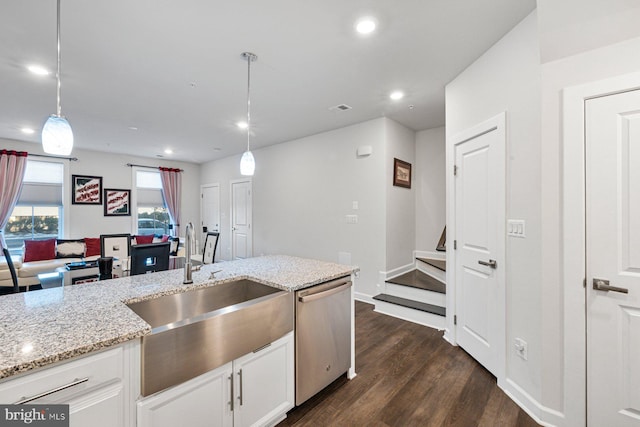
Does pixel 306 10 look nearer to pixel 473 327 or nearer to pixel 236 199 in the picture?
pixel 473 327

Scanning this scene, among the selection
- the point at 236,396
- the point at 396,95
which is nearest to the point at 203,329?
the point at 236,396

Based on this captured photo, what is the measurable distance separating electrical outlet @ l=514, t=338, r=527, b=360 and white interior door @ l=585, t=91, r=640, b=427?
33 cm

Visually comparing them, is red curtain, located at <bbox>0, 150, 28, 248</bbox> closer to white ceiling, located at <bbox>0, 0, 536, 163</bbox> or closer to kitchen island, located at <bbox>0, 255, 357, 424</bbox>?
white ceiling, located at <bbox>0, 0, 536, 163</bbox>

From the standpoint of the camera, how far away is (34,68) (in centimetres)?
259

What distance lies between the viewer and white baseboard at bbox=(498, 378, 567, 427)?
5.70 ft

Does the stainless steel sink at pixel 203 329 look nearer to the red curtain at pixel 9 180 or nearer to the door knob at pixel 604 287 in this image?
the door knob at pixel 604 287

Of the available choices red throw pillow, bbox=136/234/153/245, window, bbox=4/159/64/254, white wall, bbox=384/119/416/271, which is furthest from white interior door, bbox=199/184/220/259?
white wall, bbox=384/119/416/271

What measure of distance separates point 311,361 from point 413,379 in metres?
0.94

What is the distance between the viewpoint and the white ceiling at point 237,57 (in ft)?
6.20

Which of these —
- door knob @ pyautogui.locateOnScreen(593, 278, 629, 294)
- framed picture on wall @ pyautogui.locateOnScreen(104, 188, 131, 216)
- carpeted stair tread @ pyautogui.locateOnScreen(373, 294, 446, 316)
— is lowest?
carpeted stair tread @ pyautogui.locateOnScreen(373, 294, 446, 316)

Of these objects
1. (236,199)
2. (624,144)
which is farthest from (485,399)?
(236,199)

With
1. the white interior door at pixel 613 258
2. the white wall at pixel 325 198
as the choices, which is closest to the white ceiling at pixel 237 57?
the white wall at pixel 325 198

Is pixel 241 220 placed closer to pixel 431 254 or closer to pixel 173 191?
pixel 173 191

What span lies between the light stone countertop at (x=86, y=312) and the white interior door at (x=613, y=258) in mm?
1565
